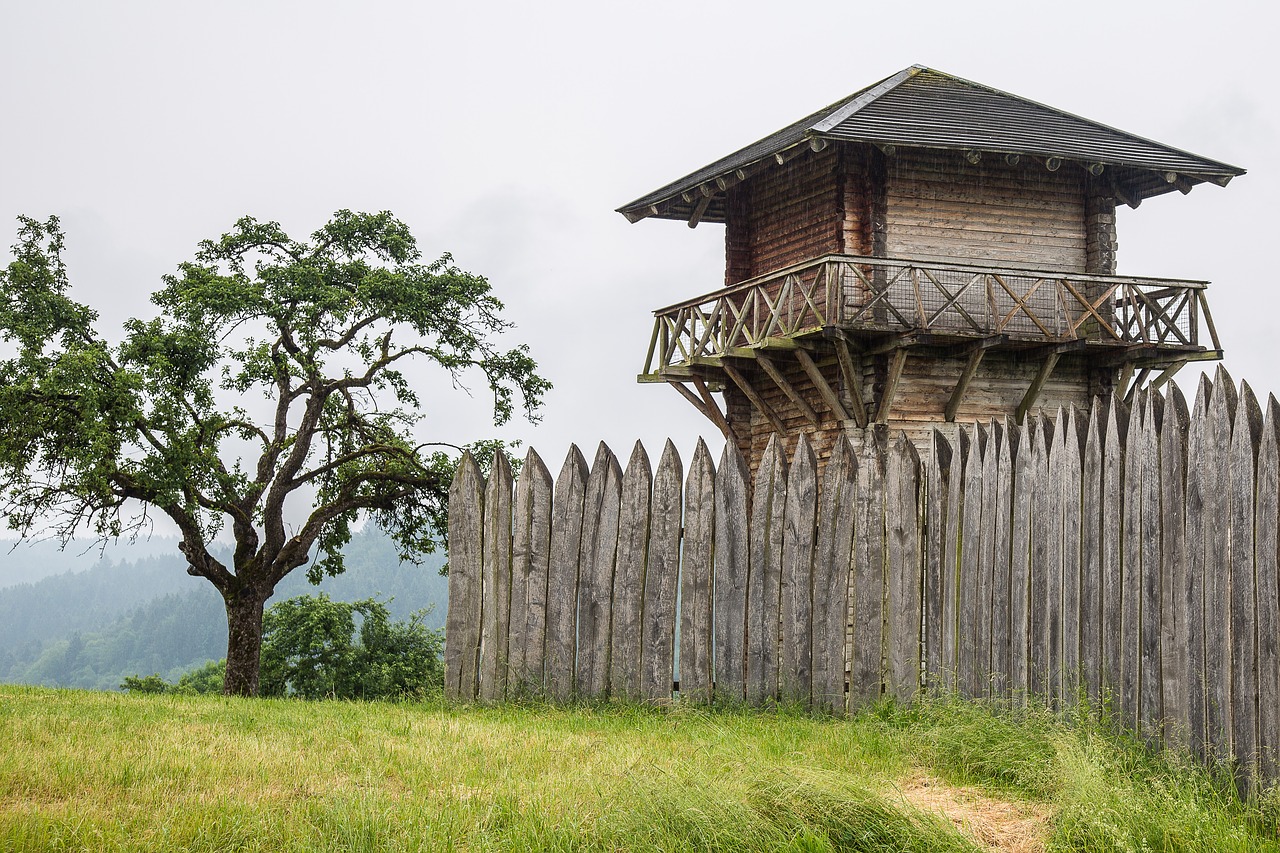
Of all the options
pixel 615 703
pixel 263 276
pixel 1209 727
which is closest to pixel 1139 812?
pixel 1209 727

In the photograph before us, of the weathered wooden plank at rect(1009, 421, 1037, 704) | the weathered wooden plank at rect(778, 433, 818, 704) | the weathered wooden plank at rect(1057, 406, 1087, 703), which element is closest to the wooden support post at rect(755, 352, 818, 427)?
the weathered wooden plank at rect(778, 433, 818, 704)

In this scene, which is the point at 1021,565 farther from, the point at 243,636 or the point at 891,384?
the point at 243,636

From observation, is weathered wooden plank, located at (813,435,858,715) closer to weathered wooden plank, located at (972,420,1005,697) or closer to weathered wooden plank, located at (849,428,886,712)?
weathered wooden plank, located at (849,428,886,712)

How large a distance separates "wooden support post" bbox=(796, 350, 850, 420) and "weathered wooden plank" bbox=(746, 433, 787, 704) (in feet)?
26.3

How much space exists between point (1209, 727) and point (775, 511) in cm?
345

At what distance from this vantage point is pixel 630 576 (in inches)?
355

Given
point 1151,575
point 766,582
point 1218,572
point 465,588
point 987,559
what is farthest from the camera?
point 465,588

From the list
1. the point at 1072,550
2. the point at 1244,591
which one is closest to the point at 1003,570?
the point at 1072,550

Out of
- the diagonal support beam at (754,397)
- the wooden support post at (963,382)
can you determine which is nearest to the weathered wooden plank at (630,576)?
the wooden support post at (963,382)

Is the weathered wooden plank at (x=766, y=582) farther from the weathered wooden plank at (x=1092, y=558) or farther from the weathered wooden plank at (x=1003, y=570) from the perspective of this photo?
the weathered wooden plank at (x=1092, y=558)

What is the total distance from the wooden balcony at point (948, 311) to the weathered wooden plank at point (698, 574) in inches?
289

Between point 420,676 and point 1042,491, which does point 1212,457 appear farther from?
point 420,676

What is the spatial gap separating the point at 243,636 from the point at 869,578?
12140mm

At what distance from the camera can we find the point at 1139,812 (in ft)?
15.9
